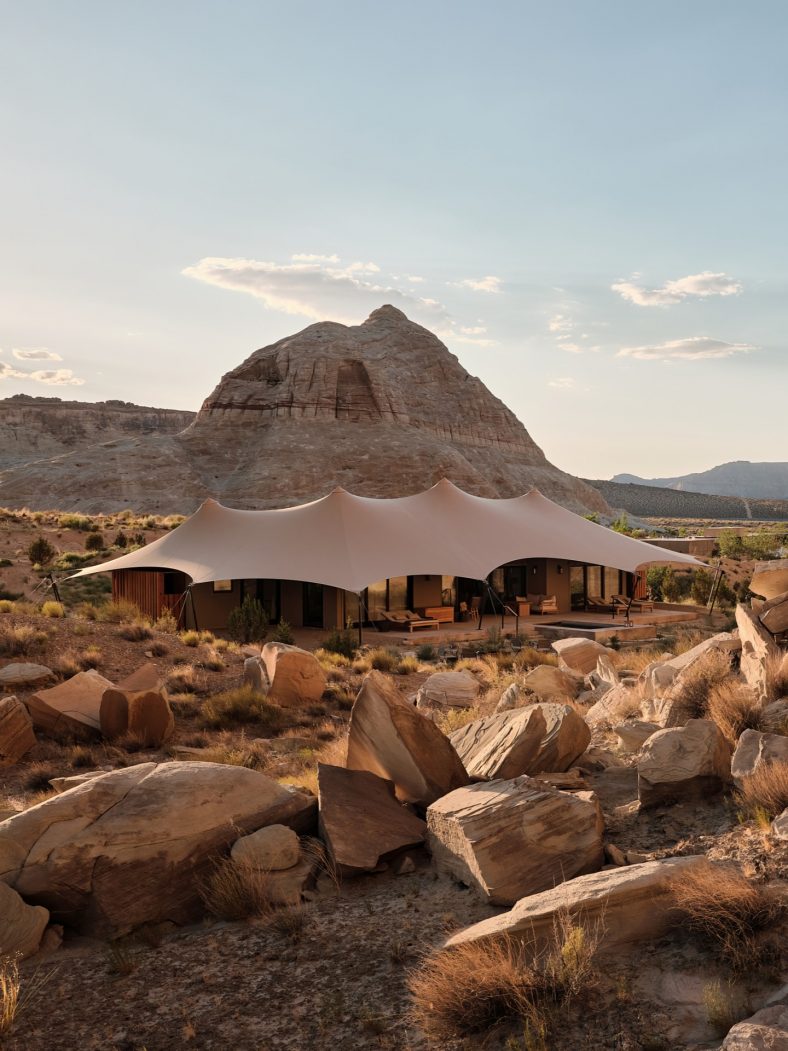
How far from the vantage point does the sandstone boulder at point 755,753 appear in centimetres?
559

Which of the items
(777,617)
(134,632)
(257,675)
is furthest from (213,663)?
(777,617)

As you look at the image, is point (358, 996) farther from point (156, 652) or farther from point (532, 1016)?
point (156, 652)

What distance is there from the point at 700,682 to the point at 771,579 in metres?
2.55

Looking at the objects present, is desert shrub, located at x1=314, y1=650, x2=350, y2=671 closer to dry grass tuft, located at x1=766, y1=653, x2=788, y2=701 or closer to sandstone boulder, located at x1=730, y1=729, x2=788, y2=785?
dry grass tuft, located at x1=766, y1=653, x2=788, y2=701

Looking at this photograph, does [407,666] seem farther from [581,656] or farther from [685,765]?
[685,765]

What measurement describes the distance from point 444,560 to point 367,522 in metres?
2.78

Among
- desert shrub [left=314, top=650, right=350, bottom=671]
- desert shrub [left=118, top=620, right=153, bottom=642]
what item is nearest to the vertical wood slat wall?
desert shrub [left=118, top=620, right=153, bottom=642]

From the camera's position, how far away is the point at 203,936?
Answer: 17.0ft

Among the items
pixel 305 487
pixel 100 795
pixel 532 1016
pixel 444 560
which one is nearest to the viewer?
pixel 532 1016

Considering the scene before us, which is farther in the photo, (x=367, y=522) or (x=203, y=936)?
(x=367, y=522)

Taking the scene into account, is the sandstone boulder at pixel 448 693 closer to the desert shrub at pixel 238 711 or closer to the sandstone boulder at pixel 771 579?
the desert shrub at pixel 238 711

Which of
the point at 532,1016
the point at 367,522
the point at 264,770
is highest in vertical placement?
the point at 367,522

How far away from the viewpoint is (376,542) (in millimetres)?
24453

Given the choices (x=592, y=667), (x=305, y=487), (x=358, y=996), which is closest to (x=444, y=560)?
(x=592, y=667)
